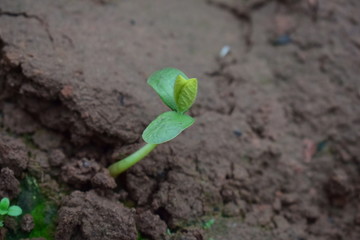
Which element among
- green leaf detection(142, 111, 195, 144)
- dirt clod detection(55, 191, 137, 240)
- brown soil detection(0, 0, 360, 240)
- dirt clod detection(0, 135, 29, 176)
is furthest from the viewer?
brown soil detection(0, 0, 360, 240)

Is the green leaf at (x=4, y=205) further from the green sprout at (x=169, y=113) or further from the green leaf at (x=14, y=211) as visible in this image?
the green sprout at (x=169, y=113)

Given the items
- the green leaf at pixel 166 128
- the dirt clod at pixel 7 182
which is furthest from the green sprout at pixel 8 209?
the green leaf at pixel 166 128

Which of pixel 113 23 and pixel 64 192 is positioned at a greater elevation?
pixel 113 23

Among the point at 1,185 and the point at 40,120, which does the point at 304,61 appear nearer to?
the point at 40,120

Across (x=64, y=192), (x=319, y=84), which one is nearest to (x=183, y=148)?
(x=64, y=192)

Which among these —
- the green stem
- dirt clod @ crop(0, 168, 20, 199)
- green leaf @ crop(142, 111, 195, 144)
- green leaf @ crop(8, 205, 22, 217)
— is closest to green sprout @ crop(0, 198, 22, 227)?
green leaf @ crop(8, 205, 22, 217)

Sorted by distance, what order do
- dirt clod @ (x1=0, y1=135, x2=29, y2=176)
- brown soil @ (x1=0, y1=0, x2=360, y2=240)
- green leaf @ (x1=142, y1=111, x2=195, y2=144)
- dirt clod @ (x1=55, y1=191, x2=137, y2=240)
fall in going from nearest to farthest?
green leaf @ (x1=142, y1=111, x2=195, y2=144) < dirt clod @ (x1=55, y1=191, x2=137, y2=240) < dirt clod @ (x1=0, y1=135, x2=29, y2=176) < brown soil @ (x1=0, y1=0, x2=360, y2=240)

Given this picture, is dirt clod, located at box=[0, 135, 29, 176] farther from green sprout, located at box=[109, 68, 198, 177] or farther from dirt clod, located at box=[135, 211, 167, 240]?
dirt clod, located at box=[135, 211, 167, 240]
